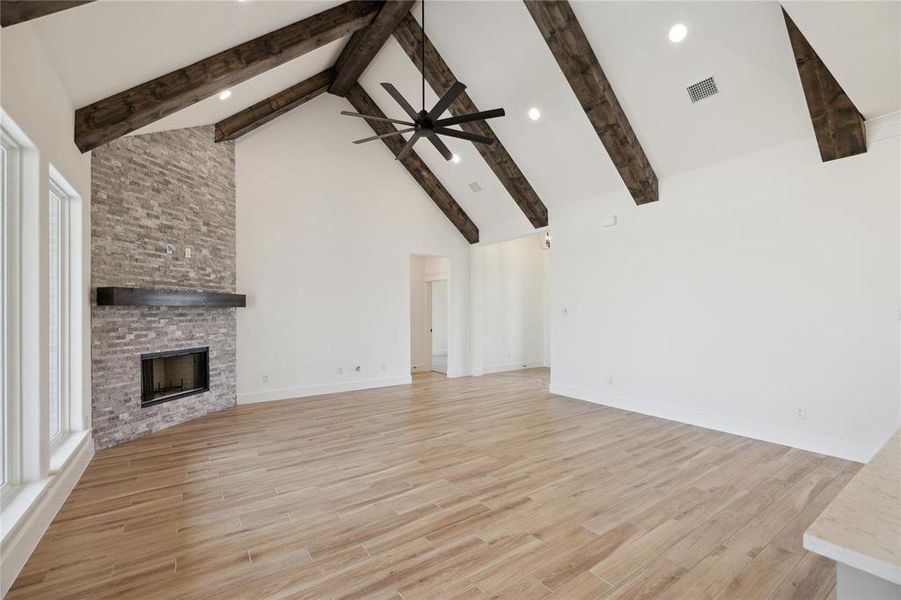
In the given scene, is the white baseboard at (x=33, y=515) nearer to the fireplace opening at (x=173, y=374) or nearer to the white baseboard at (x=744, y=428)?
the fireplace opening at (x=173, y=374)

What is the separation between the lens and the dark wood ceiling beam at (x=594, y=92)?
4.10m

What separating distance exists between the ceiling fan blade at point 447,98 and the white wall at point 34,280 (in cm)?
285

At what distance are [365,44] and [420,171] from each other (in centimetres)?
248

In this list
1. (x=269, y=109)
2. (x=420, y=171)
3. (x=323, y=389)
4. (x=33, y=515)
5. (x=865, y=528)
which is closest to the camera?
(x=865, y=528)

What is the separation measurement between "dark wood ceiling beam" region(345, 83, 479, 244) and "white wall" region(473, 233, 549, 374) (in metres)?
0.63

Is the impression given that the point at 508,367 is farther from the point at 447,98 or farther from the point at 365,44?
the point at 365,44

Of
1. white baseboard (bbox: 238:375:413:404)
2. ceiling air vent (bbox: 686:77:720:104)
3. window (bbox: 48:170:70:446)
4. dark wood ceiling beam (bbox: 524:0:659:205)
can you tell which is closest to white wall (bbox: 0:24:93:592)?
window (bbox: 48:170:70:446)

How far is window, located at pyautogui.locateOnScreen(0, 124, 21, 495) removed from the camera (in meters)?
2.50

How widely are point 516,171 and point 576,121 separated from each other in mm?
1374

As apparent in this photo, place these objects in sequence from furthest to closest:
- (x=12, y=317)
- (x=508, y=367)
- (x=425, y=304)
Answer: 1. (x=425, y=304)
2. (x=508, y=367)
3. (x=12, y=317)

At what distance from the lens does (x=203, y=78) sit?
3.83 m

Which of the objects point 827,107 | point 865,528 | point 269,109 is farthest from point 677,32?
point 269,109

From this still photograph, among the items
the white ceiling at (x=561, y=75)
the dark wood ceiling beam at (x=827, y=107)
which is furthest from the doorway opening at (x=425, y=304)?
the dark wood ceiling beam at (x=827, y=107)

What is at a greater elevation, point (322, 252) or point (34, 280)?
point (322, 252)
